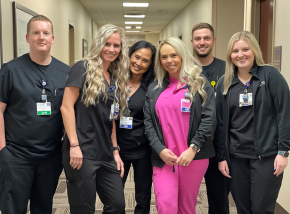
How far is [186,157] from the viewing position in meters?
1.77

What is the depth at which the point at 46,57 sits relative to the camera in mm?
1903

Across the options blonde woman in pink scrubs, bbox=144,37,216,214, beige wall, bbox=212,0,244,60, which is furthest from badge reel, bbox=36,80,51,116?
beige wall, bbox=212,0,244,60

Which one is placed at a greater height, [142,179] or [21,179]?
[21,179]

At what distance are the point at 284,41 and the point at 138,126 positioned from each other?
159 centimetres

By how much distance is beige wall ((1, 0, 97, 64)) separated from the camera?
113 inches

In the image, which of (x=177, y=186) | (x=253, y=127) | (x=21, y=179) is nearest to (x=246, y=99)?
(x=253, y=127)

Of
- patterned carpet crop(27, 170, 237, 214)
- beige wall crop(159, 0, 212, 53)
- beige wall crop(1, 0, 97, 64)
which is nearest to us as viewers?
patterned carpet crop(27, 170, 237, 214)

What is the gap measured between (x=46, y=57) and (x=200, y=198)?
2166 millimetres

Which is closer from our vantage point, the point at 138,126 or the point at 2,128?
the point at 2,128

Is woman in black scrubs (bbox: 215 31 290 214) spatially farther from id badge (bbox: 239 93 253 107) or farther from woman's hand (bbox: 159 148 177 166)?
woman's hand (bbox: 159 148 177 166)

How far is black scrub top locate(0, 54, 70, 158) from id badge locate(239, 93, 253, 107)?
48.4 inches

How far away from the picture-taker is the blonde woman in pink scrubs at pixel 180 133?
5.90ft

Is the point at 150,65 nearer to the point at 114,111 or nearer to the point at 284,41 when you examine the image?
the point at 114,111

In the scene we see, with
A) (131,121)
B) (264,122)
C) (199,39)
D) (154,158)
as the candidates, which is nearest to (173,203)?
(154,158)
